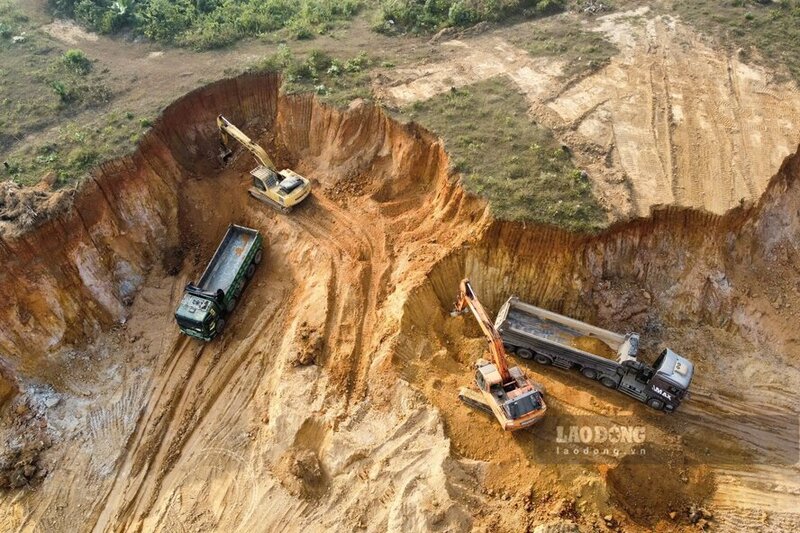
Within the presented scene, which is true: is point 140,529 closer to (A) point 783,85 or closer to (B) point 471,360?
(B) point 471,360

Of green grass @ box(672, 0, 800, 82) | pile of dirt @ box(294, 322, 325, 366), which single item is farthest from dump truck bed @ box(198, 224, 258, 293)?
green grass @ box(672, 0, 800, 82)

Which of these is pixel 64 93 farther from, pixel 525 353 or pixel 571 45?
pixel 571 45

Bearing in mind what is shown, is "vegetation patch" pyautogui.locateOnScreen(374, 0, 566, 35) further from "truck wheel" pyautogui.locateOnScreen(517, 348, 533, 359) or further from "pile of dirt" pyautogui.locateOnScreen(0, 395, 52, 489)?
"pile of dirt" pyautogui.locateOnScreen(0, 395, 52, 489)

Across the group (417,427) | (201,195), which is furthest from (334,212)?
(417,427)

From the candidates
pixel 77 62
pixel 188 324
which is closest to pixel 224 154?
pixel 188 324

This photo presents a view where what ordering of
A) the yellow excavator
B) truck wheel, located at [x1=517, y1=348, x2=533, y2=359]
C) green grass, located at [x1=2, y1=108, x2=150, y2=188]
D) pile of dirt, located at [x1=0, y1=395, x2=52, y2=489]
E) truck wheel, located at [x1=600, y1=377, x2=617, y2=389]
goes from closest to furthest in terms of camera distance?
pile of dirt, located at [x1=0, y1=395, x2=52, y2=489] < truck wheel, located at [x1=600, y1=377, x2=617, y2=389] < truck wheel, located at [x1=517, y1=348, x2=533, y2=359] < green grass, located at [x1=2, y1=108, x2=150, y2=188] < the yellow excavator

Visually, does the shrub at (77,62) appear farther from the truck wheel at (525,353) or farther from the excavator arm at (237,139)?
the truck wheel at (525,353)
